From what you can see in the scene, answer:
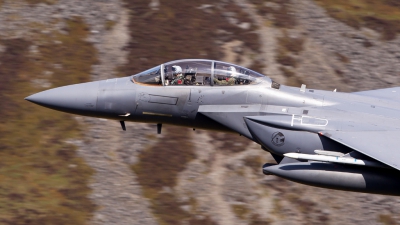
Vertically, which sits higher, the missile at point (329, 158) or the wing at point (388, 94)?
the wing at point (388, 94)

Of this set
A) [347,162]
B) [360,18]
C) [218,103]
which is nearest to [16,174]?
[218,103]

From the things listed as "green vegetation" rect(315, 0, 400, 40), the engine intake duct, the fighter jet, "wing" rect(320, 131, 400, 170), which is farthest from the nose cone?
"green vegetation" rect(315, 0, 400, 40)

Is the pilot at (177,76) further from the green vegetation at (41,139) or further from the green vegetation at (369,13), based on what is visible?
the green vegetation at (369,13)

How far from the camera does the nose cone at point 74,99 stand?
50.3ft

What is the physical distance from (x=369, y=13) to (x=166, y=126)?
1335cm

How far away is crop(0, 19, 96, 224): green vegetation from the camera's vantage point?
1959 cm

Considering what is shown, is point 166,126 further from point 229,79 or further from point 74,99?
point 229,79

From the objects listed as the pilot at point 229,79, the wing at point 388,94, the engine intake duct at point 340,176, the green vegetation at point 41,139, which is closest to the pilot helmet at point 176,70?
the pilot at point 229,79

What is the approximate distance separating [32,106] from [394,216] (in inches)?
535

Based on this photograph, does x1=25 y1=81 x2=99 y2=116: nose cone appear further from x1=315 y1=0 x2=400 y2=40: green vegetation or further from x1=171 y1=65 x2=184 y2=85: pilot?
x1=315 y1=0 x2=400 y2=40: green vegetation

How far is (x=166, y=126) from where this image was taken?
23.2 m

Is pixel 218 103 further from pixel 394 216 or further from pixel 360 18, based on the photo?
pixel 360 18

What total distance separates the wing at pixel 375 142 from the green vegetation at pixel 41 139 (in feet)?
29.3

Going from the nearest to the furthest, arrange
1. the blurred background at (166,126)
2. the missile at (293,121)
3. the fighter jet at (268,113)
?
the fighter jet at (268,113)
the missile at (293,121)
the blurred background at (166,126)
